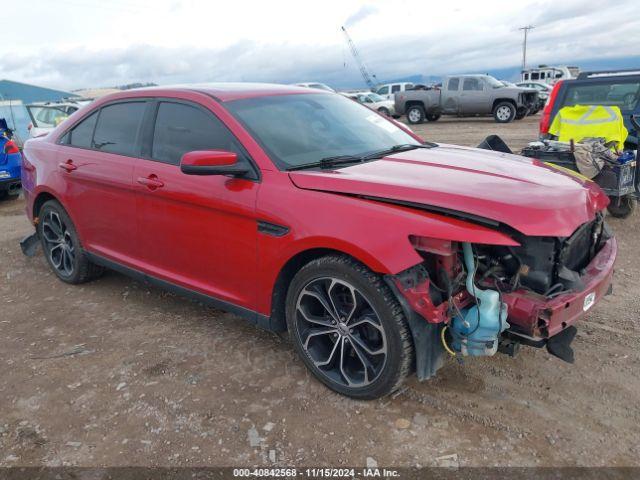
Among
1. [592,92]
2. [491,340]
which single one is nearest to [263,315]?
[491,340]

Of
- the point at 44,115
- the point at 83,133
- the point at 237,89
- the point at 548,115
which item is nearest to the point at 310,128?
the point at 237,89

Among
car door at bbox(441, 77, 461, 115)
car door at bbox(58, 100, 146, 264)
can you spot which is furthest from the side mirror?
car door at bbox(441, 77, 461, 115)

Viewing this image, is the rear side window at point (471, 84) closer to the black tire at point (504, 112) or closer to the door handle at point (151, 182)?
the black tire at point (504, 112)

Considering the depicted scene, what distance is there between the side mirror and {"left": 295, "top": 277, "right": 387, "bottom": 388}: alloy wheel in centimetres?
82

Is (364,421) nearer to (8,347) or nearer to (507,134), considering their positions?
(8,347)

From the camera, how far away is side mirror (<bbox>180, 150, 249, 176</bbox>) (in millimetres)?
2963

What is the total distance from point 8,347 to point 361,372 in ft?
8.59

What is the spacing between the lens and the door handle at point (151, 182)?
360 centimetres

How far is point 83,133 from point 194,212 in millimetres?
1775

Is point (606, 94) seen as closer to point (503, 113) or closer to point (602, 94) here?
point (602, 94)

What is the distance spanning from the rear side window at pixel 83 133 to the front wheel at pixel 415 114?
18.6m

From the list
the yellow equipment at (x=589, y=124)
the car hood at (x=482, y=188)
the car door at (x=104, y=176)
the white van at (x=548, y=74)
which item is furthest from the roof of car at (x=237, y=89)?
the white van at (x=548, y=74)

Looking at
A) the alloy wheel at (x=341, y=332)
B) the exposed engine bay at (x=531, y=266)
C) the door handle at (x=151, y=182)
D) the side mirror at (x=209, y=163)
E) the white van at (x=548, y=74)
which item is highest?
the side mirror at (x=209, y=163)

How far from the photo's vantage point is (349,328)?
2887 mm
